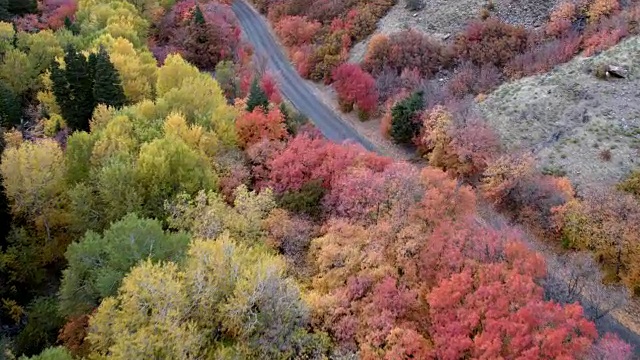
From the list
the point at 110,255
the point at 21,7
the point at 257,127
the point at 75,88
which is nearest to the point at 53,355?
the point at 110,255

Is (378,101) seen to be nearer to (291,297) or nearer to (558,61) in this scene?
(558,61)

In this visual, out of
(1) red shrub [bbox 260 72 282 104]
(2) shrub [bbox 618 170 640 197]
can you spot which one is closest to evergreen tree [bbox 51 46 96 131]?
(1) red shrub [bbox 260 72 282 104]

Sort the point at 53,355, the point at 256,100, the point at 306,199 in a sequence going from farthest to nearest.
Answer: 1. the point at 256,100
2. the point at 306,199
3. the point at 53,355

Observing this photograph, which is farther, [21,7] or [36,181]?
[21,7]

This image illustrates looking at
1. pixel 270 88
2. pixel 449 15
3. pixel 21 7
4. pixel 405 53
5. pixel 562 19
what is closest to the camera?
pixel 562 19

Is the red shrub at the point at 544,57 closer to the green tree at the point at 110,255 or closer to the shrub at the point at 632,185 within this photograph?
the shrub at the point at 632,185

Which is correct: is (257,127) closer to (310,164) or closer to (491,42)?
(310,164)

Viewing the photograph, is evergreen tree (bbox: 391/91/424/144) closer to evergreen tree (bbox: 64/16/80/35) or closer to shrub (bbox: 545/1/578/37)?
shrub (bbox: 545/1/578/37)
